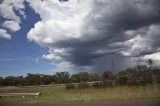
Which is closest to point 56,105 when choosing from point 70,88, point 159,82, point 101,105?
point 101,105

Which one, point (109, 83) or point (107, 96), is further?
point (109, 83)

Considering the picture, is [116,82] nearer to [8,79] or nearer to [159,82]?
[159,82]

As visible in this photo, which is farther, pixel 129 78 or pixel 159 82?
pixel 129 78

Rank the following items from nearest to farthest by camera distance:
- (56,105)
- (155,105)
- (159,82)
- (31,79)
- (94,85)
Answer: (155,105) → (56,105) → (159,82) → (94,85) → (31,79)

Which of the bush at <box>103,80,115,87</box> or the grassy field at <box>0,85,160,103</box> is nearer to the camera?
the grassy field at <box>0,85,160,103</box>

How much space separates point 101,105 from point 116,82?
14.3 m

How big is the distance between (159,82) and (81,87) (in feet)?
31.2

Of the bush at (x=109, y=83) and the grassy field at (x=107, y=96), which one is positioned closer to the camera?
the grassy field at (x=107, y=96)

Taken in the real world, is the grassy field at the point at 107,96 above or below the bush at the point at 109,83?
below

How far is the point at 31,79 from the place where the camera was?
90.8 m

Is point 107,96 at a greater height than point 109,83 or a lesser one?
lesser

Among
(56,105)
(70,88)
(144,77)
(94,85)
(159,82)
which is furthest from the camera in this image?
(70,88)

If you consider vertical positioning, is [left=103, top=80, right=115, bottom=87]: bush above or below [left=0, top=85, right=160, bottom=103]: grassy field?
above

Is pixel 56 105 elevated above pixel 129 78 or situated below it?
below
